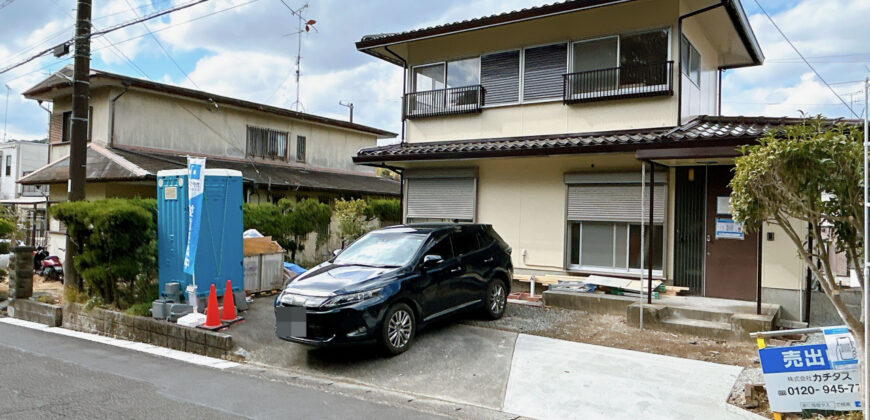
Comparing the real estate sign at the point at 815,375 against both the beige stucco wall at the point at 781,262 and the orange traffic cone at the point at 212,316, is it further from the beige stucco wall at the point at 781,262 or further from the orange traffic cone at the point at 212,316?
the orange traffic cone at the point at 212,316

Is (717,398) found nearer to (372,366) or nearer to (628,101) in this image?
(372,366)

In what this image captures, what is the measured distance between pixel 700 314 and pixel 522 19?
6.10 meters

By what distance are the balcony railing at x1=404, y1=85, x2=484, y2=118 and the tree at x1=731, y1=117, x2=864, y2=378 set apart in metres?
7.39

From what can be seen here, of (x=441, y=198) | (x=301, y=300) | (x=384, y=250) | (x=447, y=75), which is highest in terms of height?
(x=447, y=75)

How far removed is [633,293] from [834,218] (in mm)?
4912

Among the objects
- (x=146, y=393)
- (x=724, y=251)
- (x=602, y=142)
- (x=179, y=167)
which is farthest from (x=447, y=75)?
(x=146, y=393)

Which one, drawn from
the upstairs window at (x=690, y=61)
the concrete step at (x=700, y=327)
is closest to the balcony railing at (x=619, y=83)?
the upstairs window at (x=690, y=61)

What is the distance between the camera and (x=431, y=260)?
716cm

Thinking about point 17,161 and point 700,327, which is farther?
point 17,161

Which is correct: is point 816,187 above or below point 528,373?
above

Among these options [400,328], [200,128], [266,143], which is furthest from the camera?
[266,143]

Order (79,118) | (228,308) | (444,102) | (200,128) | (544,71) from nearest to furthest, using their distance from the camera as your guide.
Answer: (228,308), (79,118), (544,71), (444,102), (200,128)

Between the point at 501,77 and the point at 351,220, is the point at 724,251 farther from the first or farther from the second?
the point at 351,220

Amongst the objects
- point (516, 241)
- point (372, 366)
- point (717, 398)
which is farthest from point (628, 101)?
point (372, 366)
